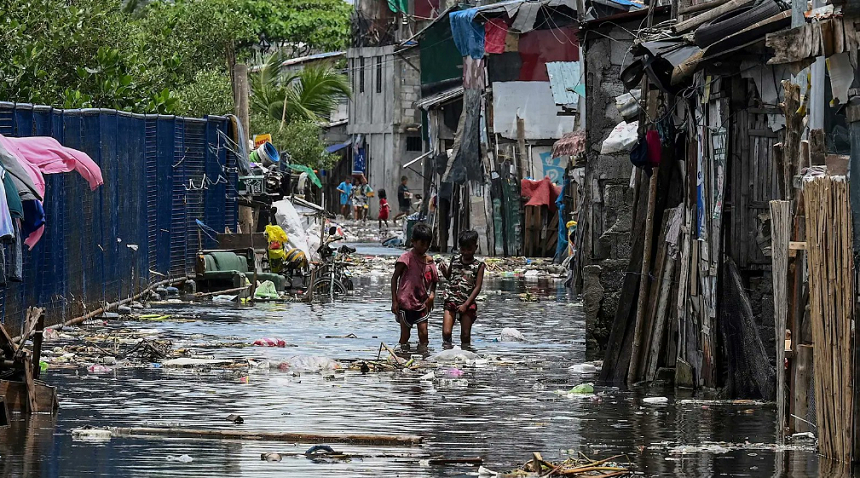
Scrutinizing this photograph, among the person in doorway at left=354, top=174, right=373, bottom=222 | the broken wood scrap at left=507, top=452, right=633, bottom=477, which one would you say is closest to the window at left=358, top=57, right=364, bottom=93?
the person in doorway at left=354, top=174, right=373, bottom=222

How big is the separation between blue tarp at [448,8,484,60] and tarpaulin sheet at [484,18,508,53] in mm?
236

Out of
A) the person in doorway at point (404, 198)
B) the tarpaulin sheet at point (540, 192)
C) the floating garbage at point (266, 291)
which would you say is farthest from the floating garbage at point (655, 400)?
the person in doorway at point (404, 198)

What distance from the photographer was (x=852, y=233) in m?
8.83

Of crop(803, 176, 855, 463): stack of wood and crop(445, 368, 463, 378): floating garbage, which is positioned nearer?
crop(803, 176, 855, 463): stack of wood

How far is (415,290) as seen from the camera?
53.2 ft

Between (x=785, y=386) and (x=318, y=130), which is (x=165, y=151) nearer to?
(x=785, y=386)

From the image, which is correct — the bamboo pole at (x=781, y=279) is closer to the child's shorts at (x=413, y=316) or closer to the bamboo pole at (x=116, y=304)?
the child's shorts at (x=413, y=316)

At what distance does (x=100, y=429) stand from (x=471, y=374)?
4.71 metres

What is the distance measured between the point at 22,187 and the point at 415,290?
4753 millimetres

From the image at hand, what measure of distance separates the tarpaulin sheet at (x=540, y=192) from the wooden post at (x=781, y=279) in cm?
2412

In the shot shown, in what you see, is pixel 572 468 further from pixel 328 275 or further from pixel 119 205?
pixel 328 275

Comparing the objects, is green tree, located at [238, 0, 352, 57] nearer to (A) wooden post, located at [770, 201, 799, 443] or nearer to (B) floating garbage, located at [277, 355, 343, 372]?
(B) floating garbage, located at [277, 355, 343, 372]

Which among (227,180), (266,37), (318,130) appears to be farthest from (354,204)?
(227,180)

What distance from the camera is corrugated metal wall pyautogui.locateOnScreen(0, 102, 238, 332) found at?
16062mm
